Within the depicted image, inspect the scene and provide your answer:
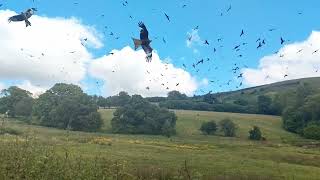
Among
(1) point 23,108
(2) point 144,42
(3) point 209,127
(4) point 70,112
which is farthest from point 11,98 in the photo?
(2) point 144,42

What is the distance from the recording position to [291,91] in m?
172

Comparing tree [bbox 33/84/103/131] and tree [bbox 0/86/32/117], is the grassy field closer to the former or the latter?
tree [bbox 33/84/103/131]

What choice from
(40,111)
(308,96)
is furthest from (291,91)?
(40,111)

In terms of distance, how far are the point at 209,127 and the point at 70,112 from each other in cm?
3549

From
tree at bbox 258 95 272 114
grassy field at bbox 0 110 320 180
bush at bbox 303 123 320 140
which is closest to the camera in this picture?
grassy field at bbox 0 110 320 180

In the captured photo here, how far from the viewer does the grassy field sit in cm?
4153

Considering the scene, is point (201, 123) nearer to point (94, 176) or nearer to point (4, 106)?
point (4, 106)

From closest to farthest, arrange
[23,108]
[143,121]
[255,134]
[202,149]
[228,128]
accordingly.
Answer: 1. [202,149]
2. [255,134]
3. [143,121]
4. [228,128]
5. [23,108]

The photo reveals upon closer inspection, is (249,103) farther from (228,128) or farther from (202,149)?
(202,149)

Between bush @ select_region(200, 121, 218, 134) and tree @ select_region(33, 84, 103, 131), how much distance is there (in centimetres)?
2674

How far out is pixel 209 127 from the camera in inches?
5433

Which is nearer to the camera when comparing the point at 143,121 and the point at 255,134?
the point at 255,134

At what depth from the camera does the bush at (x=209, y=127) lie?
13800cm

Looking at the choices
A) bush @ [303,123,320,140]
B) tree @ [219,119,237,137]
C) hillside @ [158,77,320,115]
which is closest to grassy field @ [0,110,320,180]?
tree @ [219,119,237,137]
